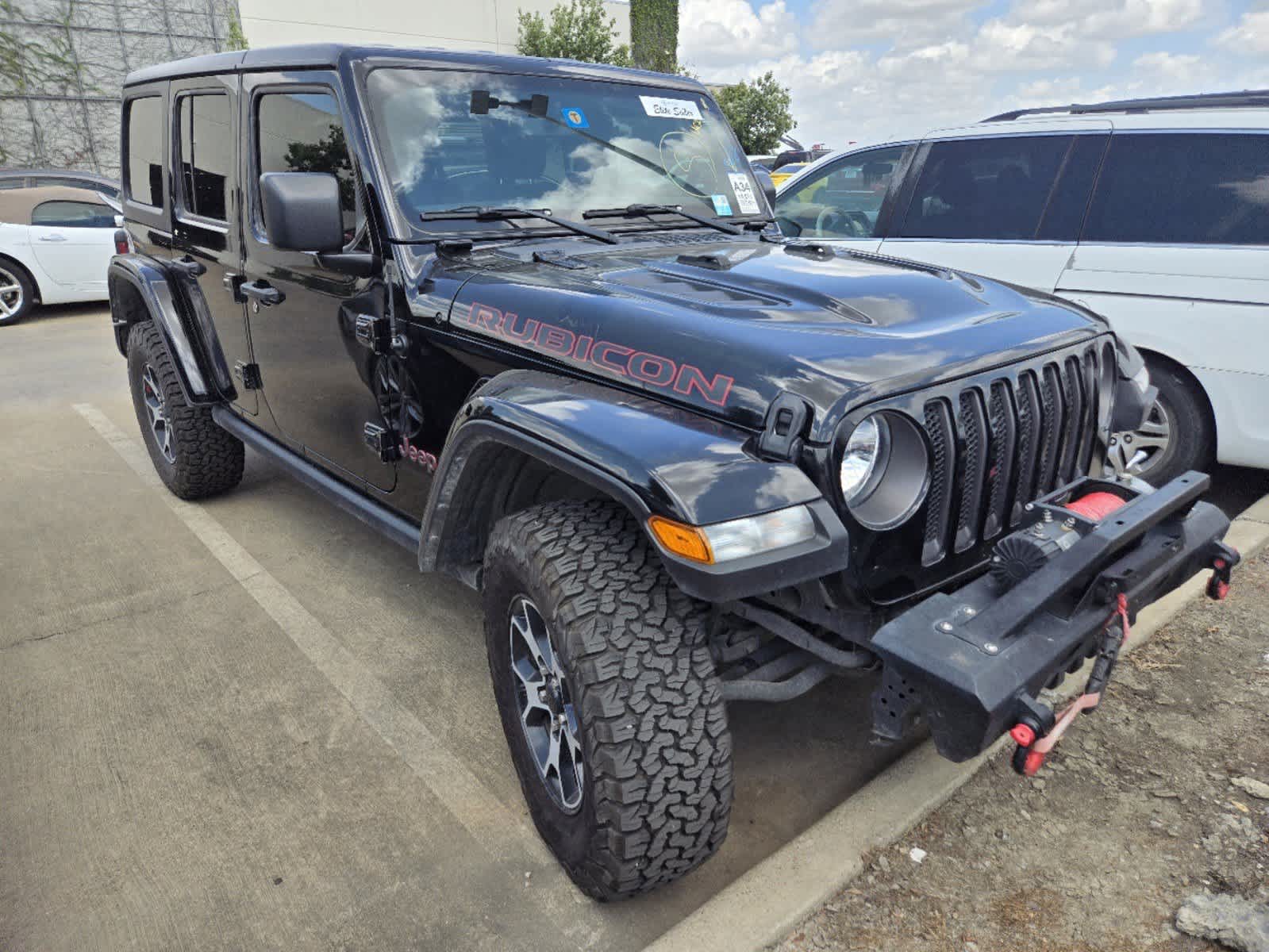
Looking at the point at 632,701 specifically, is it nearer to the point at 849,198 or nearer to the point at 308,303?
the point at 308,303

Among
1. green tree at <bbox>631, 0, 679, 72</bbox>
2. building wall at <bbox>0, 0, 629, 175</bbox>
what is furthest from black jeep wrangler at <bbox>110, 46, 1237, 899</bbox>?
green tree at <bbox>631, 0, 679, 72</bbox>

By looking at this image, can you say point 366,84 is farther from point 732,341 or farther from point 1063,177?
point 1063,177

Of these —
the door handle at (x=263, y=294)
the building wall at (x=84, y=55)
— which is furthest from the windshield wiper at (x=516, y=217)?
the building wall at (x=84, y=55)

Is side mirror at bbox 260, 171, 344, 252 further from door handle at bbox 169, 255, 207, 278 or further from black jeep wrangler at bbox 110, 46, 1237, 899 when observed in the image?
door handle at bbox 169, 255, 207, 278

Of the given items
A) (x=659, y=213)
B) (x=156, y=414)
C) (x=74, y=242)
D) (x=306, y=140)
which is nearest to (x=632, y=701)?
(x=659, y=213)

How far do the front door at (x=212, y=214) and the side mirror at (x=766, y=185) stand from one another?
2069 mm

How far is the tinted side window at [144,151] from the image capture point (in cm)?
413

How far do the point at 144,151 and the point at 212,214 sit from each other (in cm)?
111

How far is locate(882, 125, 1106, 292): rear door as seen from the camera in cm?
436

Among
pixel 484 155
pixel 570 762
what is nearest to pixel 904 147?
pixel 484 155

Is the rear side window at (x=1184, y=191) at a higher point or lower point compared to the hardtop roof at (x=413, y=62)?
lower

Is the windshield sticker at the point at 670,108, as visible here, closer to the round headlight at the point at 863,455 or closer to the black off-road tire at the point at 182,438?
the round headlight at the point at 863,455

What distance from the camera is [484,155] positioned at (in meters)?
2.81

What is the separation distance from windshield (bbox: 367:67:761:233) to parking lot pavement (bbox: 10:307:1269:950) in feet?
5.27
